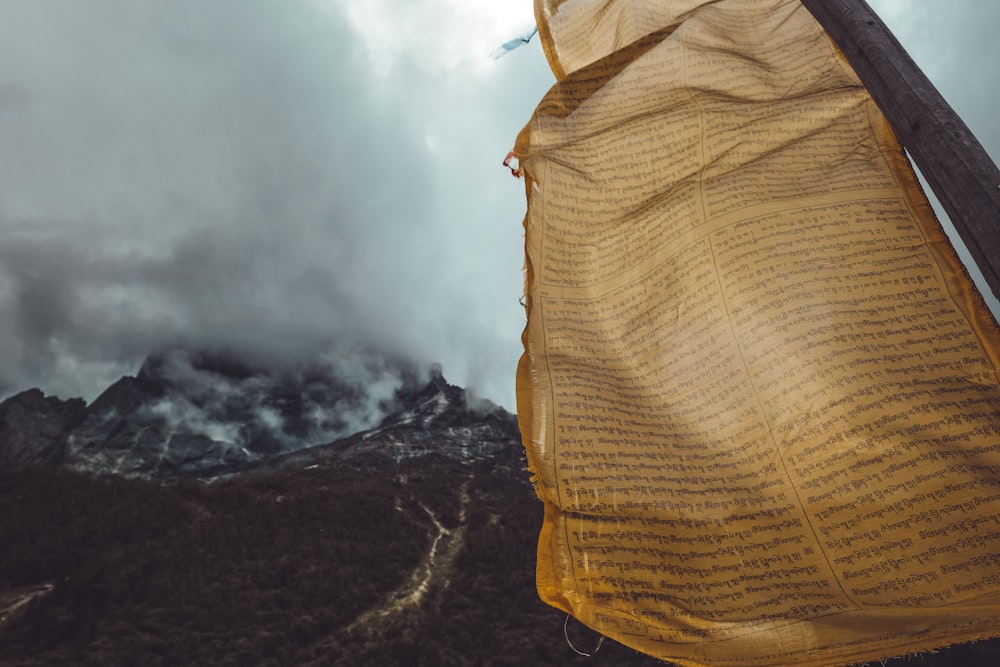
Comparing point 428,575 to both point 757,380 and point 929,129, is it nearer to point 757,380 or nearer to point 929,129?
point 757,380

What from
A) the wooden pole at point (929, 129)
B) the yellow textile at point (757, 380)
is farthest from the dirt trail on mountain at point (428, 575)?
the wooden pole at point (929, 129)

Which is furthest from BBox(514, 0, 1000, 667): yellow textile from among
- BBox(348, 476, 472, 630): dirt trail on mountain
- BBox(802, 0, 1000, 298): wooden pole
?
BBox(348, 476, 472, 630): dirt trail on mountain

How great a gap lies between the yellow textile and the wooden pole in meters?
0.32

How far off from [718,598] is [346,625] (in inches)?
1216

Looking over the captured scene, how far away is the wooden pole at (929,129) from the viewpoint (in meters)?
1.08

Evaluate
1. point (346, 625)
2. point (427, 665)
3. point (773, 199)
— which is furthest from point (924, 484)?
point (346, 625)

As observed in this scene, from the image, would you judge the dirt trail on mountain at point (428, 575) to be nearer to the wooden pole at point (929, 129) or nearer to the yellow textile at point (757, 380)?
the yellow textile at point (757, 380)

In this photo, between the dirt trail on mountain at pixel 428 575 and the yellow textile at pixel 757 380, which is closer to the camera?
the yellow textile at pixel 757 380

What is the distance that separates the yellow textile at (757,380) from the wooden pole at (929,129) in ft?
1.05

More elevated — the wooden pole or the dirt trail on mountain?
the dirt trail on mountain

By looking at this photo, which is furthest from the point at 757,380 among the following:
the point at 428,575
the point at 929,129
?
the point at 428,575

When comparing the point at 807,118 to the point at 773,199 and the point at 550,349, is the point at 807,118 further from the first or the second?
the point at 550,349

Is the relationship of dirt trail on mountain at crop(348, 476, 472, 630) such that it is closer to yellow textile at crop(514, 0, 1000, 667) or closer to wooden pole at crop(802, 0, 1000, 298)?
yellow textile at crop(514, 0, 1000, 667)

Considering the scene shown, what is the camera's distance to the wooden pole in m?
1.08
